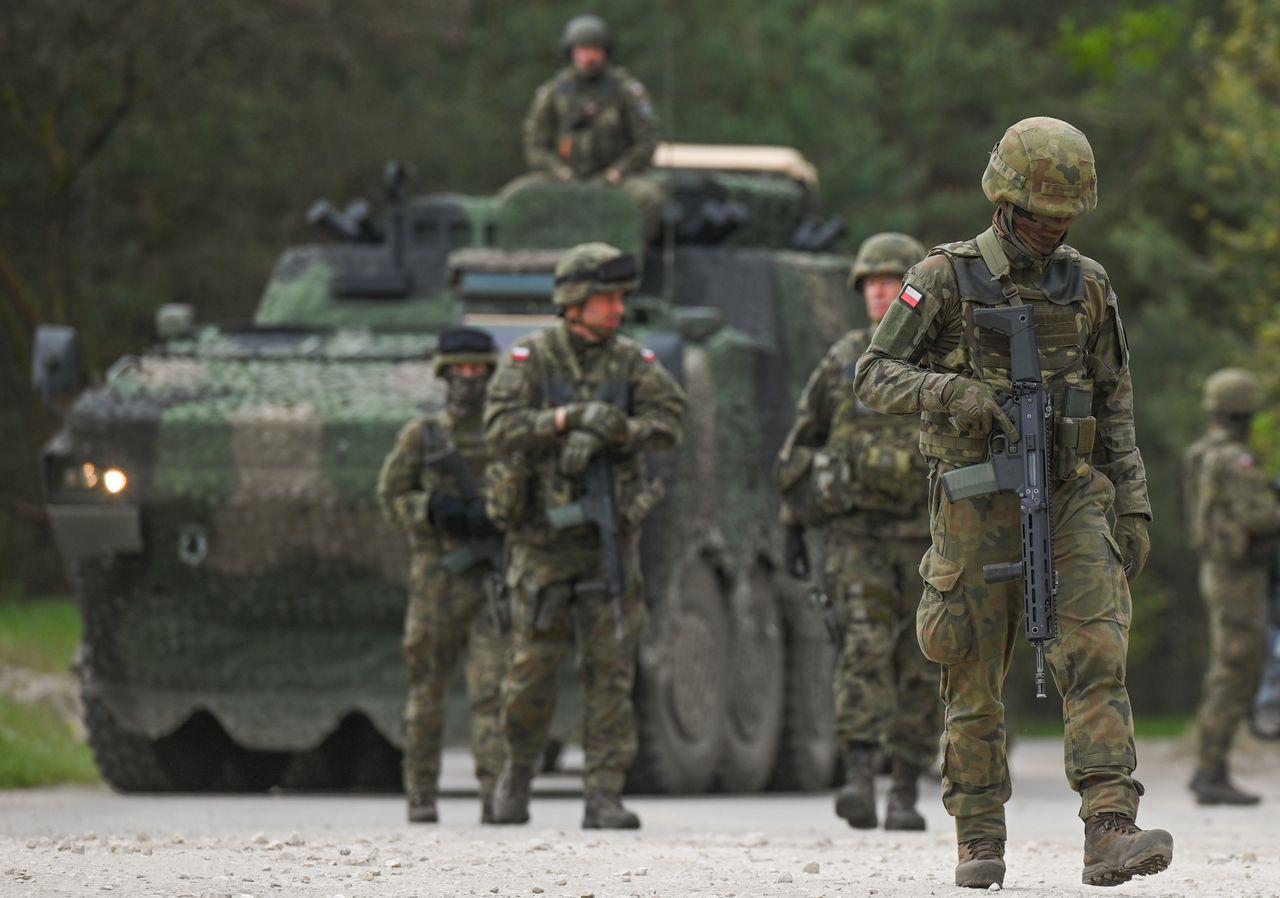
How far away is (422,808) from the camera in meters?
11.3

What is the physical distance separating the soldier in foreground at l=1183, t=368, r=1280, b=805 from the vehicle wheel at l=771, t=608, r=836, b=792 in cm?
198

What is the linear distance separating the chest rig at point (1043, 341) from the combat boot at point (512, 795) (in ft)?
11.5

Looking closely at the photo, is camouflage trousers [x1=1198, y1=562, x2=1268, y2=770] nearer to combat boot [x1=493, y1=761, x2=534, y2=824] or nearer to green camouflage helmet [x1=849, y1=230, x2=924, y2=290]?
green camouflage helmet [x1=849, y1=230, x2=924, y2=290]

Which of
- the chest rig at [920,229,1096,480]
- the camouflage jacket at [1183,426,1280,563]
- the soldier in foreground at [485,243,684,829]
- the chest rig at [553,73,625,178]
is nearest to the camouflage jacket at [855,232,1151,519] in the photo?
the chest rig at [920,229,1096,480]

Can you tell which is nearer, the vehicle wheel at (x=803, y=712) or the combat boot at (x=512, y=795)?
the combat boot at (x=512, y=795)

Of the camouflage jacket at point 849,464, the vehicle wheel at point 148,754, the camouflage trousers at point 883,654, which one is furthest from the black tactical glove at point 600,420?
the vehicle wheel at point 148,754

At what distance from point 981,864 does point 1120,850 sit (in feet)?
1.51

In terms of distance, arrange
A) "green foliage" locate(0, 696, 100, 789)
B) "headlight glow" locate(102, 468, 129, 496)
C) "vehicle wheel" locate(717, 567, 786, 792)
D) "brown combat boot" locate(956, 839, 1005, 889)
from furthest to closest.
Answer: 1. "vehicle wheel" locate(717, 567, 786, 792)
2. "green foliage" locate(0, 696, 100, 789)
3. "headlight glow" locate(102, 468, 129, 496)
4. "brown combat boot" locate(956, 839, 1005, 889)

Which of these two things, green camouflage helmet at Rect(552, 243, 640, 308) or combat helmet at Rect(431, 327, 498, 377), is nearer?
green camouflage helmet at Rect(552, 243, 640, 308)

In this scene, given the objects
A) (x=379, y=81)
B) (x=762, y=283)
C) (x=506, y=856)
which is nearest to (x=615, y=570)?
(x=506, y=856)

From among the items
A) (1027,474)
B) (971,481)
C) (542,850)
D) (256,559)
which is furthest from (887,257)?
(1027,474)

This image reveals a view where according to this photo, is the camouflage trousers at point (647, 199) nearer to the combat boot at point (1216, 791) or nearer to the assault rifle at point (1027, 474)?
the combat boot at point (1216, 791)

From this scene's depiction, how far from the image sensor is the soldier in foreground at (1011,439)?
768cm

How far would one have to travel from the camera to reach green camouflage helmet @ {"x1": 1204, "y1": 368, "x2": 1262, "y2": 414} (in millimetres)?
13828
